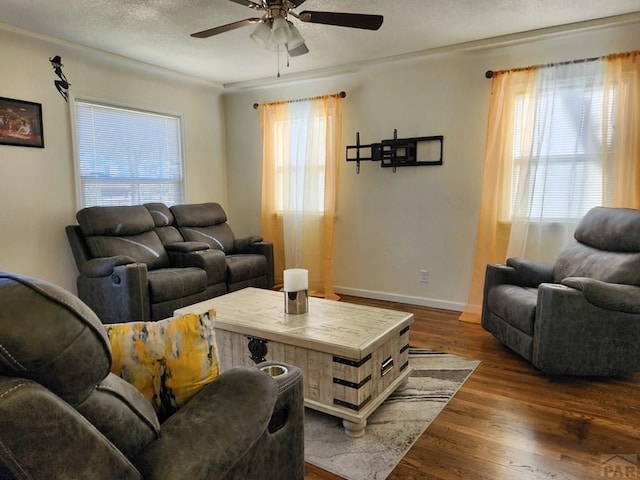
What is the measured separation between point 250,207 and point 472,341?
130 inches

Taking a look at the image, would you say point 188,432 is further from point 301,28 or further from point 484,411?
point 301,28

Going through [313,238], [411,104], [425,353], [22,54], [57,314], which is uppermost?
[22,54]

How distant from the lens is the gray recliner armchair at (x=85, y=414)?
2.30 ft

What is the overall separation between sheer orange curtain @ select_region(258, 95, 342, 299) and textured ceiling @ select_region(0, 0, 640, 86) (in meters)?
0.68

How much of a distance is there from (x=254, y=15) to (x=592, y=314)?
10.2ft

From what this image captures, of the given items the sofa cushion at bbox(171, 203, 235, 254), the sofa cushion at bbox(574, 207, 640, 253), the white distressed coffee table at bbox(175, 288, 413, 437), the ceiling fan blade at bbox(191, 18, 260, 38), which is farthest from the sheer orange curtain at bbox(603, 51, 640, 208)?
the sofa cushion at bbox(171, 203, 235, 254)

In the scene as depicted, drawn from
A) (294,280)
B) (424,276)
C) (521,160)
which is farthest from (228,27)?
(424,276)

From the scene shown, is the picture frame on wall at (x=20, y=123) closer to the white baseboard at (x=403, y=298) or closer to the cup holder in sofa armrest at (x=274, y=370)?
the white baseboard at (x=403, y=298)

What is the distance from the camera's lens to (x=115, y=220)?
394cm

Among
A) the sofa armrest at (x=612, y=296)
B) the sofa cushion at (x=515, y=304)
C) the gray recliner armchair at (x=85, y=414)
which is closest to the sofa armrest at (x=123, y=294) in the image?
the gray recliner armchair at (x=85, y=414)

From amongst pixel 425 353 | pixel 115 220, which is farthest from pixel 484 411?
pixel 115 220

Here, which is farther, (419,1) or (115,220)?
(115,220)

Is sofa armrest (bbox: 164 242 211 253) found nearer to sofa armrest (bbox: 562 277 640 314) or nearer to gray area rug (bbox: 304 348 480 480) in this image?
gray area rug (bbox: 304 348 480 480)

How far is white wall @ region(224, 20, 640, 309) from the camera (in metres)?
3.89
